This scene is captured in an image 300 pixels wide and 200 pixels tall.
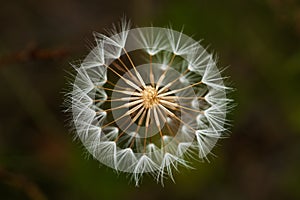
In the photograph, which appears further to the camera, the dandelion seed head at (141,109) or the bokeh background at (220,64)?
the bokeh background at (220,64)

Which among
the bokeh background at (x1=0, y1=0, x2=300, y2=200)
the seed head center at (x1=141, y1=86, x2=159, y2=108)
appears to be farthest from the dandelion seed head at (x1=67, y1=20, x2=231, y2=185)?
the bokeh background at (x1=0, y1=0, x2=300, y2=200)

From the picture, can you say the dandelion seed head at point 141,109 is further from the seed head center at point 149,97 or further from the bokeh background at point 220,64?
the bokeh background at point 220,64

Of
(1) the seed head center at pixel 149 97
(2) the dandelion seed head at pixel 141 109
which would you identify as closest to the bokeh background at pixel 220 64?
(2) the dandelion seed head at pixel 141 109

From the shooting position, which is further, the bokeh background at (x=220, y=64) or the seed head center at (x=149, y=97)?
the bokeh background at (x=220, y=64)

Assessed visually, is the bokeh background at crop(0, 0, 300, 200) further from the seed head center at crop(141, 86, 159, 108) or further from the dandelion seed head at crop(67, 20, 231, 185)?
the seed head center at crop(141, 86, 159, 108)

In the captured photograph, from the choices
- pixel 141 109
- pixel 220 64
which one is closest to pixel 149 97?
pixel 141 109

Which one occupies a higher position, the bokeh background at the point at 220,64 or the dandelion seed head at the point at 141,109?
the bokeh background at the point at 220,64
